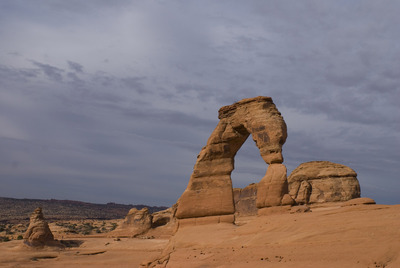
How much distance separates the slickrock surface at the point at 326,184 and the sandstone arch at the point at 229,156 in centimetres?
2498

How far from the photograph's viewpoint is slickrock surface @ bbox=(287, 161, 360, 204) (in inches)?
1716

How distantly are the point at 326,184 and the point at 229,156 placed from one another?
89.7ft

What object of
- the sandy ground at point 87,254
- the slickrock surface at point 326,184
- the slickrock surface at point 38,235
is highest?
the slickrock surface at point 326,184

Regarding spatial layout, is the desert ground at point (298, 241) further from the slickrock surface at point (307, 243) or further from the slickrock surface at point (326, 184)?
the slickrock surface at point (326, 184)

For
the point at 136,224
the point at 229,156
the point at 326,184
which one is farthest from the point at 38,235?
the point at 326,184

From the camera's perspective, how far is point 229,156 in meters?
20.3

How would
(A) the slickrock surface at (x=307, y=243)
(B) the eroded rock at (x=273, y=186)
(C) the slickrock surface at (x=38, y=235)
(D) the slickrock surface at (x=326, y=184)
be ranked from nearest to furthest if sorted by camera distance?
(A) the slickrock surface at (x=307, y=243) → (B) the eroded rock at (x=273, y=186) → (C) the slickrock surface at (x=38, y=235) → (D) the slickrock surface at (x=326, y=184)

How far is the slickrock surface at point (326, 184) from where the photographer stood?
43.6 meters

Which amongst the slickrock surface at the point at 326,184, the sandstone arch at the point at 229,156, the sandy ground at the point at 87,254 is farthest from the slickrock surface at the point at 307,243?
the slickrock surface at the point at 326,184

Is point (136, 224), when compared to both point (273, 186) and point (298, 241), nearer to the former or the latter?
point (273, 186)

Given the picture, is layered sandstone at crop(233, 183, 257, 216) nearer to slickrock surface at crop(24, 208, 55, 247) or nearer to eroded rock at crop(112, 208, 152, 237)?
eroded rock at crop(112, 208, 152, 237)

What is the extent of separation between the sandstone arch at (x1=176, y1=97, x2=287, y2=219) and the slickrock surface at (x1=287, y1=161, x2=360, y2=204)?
25.0m

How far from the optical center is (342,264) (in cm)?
1096

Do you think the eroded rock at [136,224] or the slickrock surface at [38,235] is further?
the eroded rock at [136,224]
